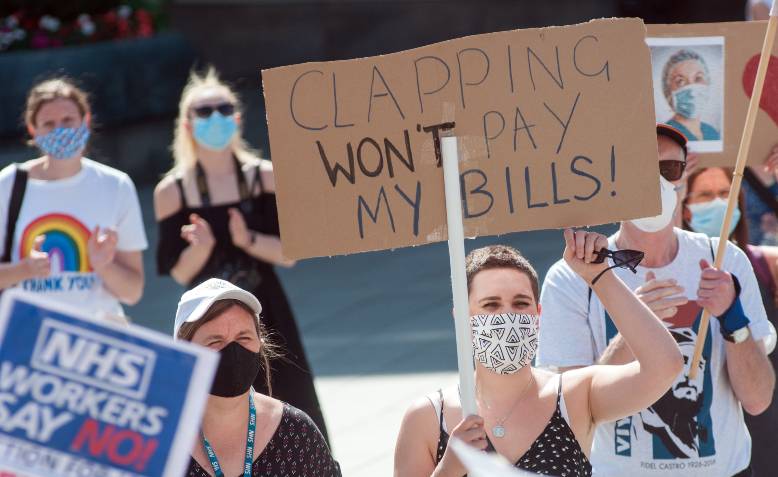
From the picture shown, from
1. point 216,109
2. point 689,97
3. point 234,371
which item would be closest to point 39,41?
point 216,109

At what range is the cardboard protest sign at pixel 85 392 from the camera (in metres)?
2.59

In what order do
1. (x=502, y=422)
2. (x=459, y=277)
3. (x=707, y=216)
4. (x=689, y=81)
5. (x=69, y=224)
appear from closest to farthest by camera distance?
(x=459, y=277) → (x=502, y=422) → (x=689, y=81) → (x=707, y=216) → (x=69, y=224)

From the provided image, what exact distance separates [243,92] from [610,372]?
14.7 m

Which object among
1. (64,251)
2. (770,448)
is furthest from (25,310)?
(64,251)

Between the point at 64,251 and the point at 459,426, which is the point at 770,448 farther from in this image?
the point at 64,251

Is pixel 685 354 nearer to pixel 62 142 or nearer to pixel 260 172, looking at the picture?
pixel 260 172

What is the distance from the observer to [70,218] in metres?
5.83

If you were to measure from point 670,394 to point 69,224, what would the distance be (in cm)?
268

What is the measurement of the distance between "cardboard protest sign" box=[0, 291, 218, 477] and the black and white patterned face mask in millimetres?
1219

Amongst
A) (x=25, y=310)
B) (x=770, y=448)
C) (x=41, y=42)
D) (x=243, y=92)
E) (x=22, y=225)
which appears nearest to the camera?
(x=25, y=310)

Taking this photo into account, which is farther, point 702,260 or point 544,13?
point 544,13

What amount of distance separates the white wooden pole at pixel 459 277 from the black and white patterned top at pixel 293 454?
1.46 feet

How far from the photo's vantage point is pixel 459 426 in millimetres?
3316

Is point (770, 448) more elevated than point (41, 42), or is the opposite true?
point (41, 42)
